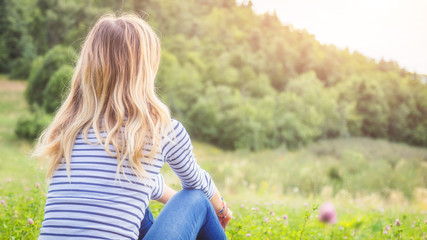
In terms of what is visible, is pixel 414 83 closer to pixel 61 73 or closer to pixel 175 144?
pixel 61 73

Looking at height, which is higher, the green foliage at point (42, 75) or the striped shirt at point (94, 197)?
the striped shirt at point (94, 197)

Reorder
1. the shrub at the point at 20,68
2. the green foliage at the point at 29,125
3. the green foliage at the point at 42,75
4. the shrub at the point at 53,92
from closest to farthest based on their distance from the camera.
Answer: the green foliage at the point at 29,125 < the shrub at the point at 53,92 < the green foliage at the point at 42,75 < the shrub at the point at 20,68

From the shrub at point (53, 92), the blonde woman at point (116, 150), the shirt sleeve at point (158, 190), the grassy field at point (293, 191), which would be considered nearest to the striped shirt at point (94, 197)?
the blonde woman at point (116, 150)

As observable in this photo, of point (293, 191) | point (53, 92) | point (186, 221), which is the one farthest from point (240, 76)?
point (186, 221)

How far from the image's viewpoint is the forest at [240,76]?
99.7ft

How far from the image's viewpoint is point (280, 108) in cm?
3550

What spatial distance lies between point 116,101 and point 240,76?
40.4 meters

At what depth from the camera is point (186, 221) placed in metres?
1.52

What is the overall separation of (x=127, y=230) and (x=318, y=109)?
37.2m

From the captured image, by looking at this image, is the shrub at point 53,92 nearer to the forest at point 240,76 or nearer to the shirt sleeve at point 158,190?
the forest at point 240,76

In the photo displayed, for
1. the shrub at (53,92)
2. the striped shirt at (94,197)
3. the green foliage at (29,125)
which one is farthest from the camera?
the shrub at (53,92)

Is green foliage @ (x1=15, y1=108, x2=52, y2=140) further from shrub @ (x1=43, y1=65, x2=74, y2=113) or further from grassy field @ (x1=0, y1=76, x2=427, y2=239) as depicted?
shrub @ (x1=43, y1=65, x2=74, y2=113)

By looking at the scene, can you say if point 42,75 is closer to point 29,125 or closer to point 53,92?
point 53,92

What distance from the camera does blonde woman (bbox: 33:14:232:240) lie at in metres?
1.25
